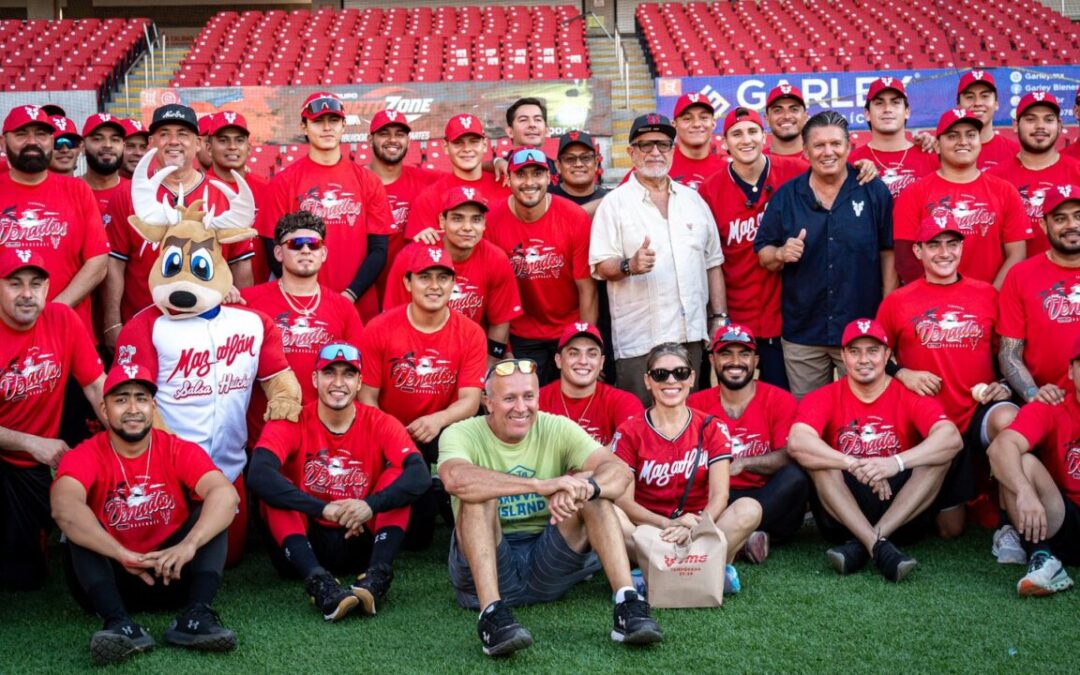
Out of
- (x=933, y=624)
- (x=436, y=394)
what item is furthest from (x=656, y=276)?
(x=933, y=624)

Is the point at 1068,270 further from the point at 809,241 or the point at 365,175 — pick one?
the point at 365,175

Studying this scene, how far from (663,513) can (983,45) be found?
14.9 meters

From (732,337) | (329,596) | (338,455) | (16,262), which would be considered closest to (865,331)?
(732,337)

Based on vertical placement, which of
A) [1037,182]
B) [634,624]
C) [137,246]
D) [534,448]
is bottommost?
[634,624]

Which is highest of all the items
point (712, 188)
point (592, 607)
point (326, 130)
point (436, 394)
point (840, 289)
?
A: point (326, 130)

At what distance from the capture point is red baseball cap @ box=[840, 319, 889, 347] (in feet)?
19.0

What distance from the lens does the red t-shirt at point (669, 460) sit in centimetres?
552

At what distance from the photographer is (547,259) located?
268 inches

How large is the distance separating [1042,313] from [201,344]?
4.56 metres

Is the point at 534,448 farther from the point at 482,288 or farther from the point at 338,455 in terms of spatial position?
the point at 482,288

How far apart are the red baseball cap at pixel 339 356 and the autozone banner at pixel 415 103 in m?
9.14

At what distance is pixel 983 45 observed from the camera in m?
17.7

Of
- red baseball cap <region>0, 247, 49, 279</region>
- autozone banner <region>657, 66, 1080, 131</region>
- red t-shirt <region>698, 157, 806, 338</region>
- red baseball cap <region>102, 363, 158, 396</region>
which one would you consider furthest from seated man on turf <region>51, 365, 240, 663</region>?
autozone banner <region>657, 66, 1080, 131</region>

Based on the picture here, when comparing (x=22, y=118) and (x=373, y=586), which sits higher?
(x=22, y=118)
